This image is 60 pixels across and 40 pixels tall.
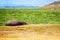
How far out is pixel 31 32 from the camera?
8.24 feet

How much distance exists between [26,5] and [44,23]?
40 centimetres

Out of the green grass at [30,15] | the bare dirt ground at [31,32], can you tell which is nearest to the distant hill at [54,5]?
the green grass at [30,15]

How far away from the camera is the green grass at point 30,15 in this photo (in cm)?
258

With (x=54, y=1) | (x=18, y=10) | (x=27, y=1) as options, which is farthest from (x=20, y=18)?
(x=54, y=1)

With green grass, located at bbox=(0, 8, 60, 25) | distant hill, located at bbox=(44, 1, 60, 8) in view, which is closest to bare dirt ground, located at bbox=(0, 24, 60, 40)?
green grass, located at bbox=(0, 8, 60, 25)

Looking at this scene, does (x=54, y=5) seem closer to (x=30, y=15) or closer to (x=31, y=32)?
(x=30, y=15)

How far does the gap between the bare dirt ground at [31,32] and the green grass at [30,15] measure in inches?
3.7

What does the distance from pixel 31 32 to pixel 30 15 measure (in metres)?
0.28

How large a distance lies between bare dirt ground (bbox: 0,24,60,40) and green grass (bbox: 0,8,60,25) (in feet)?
0.31

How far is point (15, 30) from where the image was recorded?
99.5 inches

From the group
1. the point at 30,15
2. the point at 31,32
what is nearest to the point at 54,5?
the point at 30,15

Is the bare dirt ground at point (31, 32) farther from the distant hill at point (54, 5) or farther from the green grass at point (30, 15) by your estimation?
the distant hill at point (54, 5)

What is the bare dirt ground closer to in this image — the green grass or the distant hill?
the green grass

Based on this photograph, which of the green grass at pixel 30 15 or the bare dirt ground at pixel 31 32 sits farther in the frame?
the green grass at pixel 30 15
